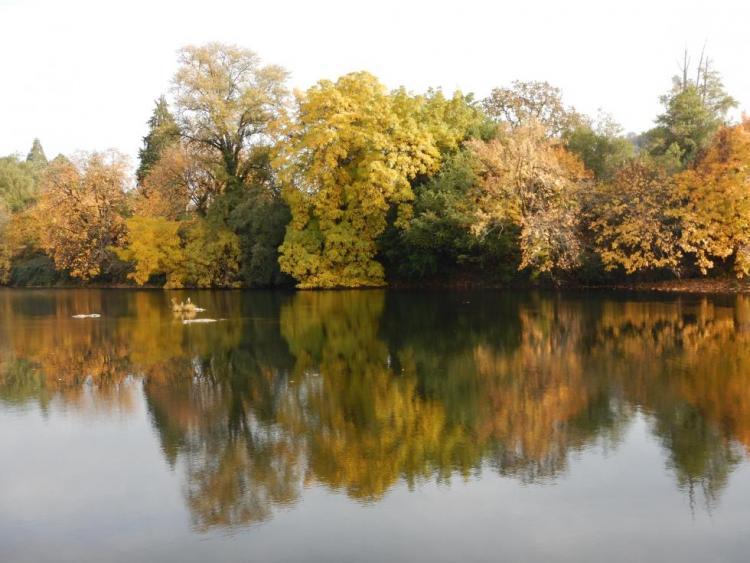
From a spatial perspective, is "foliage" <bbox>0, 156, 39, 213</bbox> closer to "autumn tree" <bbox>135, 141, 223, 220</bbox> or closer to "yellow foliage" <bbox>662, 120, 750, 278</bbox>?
"autumn tree" <bbox>135, 141, 223, 220</bbox>

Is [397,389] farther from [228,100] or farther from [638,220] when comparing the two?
[228,100]

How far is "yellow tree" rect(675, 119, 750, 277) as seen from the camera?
2884 cm

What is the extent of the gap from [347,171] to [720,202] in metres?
18.6

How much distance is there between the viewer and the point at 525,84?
47344 mm

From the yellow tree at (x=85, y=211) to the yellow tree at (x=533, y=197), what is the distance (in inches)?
1119

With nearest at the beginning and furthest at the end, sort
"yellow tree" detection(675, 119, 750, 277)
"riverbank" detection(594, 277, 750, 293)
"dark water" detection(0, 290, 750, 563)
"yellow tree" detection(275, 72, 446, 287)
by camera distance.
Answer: "dark water" detection(0, 290, 750, 563)
"yellow tree" detection(675, 119, 750, 277)
"riverbank" detection(594, 277, 750, 293)
"yellow tree" detection(275, 72, 446, 287)

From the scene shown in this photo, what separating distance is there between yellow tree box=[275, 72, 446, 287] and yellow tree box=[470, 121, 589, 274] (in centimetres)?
456

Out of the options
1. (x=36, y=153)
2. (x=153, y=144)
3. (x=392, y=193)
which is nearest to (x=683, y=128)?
(x=392, y=193)

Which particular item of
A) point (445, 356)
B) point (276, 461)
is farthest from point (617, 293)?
point (276, 461)

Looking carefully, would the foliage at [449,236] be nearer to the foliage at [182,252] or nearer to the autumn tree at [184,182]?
the foliage at [182,252]

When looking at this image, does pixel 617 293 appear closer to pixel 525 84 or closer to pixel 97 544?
pixel 525 84

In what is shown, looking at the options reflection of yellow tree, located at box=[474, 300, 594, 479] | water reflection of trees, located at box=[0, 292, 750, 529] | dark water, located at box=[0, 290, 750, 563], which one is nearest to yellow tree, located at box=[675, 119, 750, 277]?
water reflection of trees, located at box=[0, 292, 750, 529]

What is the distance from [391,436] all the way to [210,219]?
3725 cm

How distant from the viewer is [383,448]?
8.94 metres
